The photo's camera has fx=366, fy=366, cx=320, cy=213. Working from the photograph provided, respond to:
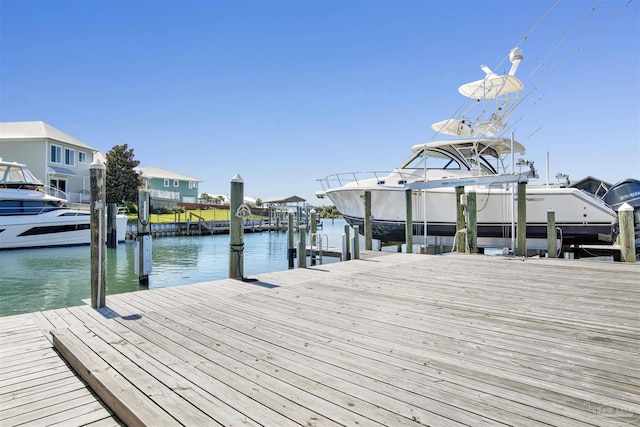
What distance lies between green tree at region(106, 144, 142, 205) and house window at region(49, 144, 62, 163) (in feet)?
18.0

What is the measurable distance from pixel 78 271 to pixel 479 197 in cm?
1459

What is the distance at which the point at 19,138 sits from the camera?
2517 cm

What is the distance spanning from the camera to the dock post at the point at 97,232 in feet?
13.3

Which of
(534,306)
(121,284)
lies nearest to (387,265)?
(534,306)

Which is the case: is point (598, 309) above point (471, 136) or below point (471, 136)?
below

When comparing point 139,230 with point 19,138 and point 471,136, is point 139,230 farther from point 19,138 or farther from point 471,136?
point 19,138

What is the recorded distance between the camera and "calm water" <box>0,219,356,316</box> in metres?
9.26

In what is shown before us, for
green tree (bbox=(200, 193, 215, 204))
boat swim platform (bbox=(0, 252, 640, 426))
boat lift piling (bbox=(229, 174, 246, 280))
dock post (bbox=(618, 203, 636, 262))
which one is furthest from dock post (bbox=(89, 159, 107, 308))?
green tree (bbox=(200, 193, 215, 204))

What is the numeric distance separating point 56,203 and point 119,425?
24118 mm

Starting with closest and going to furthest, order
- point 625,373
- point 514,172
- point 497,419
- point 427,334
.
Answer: point 497,419 → point 625,373 → point 427,334 → point 514,172

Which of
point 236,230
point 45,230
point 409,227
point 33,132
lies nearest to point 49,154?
point 33,132

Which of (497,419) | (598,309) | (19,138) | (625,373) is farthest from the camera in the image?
(19,138)

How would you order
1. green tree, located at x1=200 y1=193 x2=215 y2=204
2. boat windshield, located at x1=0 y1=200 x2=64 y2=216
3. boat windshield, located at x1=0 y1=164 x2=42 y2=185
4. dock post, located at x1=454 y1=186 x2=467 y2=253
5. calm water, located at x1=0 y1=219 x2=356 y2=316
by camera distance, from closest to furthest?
calm water, located at x1=0 y1=219 x2=356 y2=316 < dock post, located at x1=454 y1=186 x2=467 y2=253 < boat windshield, located at x1=0 y1=200 x2=64 y2=216 < boat windshield, located at x1=0 y1=164 x2=42 y2=185 < green tree, located at x1=200 y1=193 x2=215 y2=204

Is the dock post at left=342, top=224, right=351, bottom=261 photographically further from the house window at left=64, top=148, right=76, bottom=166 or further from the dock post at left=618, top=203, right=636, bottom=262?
the house window at left=64, top=148, right=76, bottom=166
